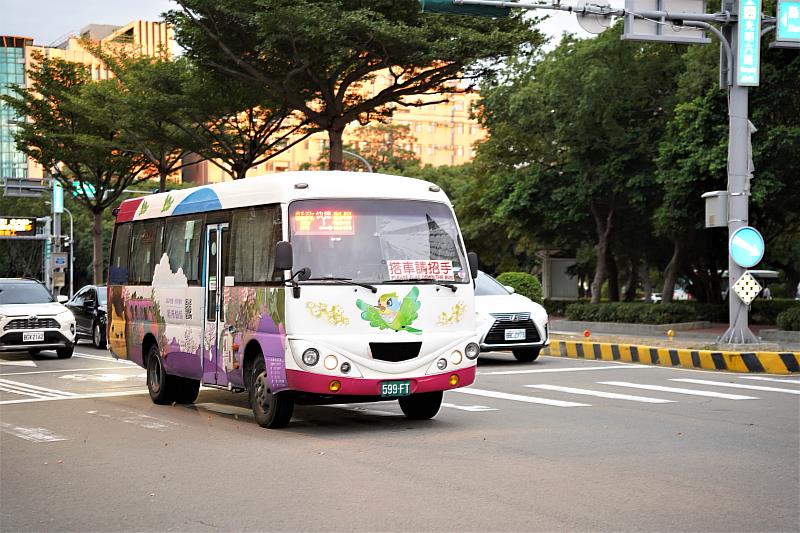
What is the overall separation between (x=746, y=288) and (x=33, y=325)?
555 inches

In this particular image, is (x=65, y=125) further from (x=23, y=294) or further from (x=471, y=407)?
(x=471, y=407)

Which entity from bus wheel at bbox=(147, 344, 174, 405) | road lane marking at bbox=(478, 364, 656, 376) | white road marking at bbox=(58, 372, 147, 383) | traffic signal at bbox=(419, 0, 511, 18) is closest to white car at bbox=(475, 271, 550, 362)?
road lane marking at bbox=(478, 364, 656, 376)

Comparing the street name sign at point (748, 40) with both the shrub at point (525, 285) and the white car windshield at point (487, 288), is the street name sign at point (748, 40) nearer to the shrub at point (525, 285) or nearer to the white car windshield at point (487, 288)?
the white car windshield at point (487, 288)

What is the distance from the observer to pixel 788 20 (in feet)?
66.5

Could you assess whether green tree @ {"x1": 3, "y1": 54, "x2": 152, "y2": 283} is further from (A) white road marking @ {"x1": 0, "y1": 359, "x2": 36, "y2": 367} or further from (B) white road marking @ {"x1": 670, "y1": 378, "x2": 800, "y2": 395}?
(B) white road marking @ {"x1": 670, "y1": 378, "x2": 800, "y2": 395}

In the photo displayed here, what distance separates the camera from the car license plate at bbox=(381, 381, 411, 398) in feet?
37.4

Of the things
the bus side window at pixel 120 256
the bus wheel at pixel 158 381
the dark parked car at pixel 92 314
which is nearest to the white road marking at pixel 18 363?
the dark parked car at pixel 92 314

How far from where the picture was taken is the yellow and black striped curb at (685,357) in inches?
739

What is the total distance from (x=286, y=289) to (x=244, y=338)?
122 cm

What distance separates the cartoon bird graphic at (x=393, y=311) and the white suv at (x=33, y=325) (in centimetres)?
1393

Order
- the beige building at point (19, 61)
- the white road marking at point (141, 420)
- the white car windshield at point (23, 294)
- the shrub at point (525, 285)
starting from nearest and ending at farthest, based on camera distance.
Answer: the white road marking at point (141, 420) < the white car windshield at point (23, 294) < the shrub at point (525, 285) < the beige building at point (19, 61)

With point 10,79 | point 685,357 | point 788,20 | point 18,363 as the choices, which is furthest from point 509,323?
point 10,79

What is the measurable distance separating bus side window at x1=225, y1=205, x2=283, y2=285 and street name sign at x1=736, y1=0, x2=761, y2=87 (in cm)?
1152

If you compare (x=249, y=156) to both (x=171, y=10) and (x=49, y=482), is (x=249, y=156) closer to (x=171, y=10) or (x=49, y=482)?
(x=171, y=10)
